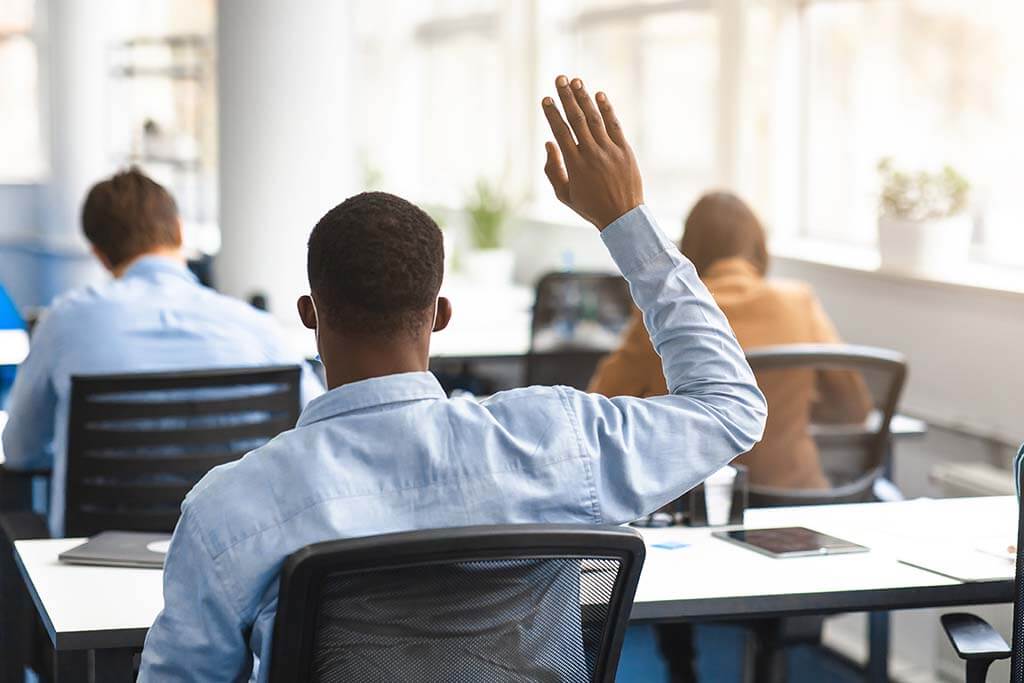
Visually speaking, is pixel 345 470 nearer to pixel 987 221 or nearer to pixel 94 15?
pixel 987 221

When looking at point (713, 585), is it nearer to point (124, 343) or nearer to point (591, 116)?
point (591, 116)

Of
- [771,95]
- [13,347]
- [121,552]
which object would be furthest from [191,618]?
[771,95]

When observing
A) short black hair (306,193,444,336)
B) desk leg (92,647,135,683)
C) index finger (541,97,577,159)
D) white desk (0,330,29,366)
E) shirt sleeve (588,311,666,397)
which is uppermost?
index finger (541,97,577,159)

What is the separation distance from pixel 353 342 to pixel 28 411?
68.6 inches

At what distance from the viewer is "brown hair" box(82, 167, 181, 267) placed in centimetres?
323

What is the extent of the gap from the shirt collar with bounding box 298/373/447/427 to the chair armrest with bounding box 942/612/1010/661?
0.85 metres

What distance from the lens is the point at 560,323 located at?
435cm

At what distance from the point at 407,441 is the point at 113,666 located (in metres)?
0.63

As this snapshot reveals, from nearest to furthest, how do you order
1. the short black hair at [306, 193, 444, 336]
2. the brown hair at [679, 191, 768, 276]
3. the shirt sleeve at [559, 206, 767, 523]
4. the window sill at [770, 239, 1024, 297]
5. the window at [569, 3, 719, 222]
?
the short black hair at [306, 193, 444, 336] → the shirt sleeve at [559, 206, 767, 523] → the brown hair at [679, 191, 768, 276] → the window sill at [770, 239, 1024, 297] → the window at [569, 3, 719, 222]

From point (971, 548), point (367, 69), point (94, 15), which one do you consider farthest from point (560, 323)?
point (94, 15)

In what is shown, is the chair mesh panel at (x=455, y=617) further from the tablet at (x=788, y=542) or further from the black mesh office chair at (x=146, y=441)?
the black mesh office chair at (x=146, y=441)

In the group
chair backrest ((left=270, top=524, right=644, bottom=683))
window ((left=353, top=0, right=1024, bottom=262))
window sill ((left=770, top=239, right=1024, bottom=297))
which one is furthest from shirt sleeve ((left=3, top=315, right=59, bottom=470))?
window ((left=353, top=0, right=1024, bottom=262))

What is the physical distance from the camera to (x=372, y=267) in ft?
4.61

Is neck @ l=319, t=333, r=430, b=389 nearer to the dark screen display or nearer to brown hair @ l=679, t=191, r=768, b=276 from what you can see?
the dark screen display
